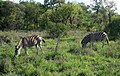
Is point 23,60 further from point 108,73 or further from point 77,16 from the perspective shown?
point 77,16

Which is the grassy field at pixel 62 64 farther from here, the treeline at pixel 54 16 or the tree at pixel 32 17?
the tree at pixel 32 17

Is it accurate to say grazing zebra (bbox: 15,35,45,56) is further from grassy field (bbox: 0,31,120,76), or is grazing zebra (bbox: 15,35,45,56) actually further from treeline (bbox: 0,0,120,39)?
treeline (bbox: 0,0,120,39)

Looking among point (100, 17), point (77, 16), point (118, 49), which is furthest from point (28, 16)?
point (118, 49)

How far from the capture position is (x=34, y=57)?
56.7ft

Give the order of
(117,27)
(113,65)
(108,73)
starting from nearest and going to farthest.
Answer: (108,73) < (113,65) < (117,27)

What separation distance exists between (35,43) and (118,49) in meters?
5.85

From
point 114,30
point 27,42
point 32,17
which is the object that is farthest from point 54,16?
point 27,42

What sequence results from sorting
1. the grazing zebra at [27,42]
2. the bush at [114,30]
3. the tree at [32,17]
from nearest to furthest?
1. the grazing zebra at [27,42]
2. the bush at [114,30]
3. the tree at [32,17]

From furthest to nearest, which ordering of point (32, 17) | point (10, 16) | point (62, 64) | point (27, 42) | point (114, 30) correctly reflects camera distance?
point (32, 17)
point (10, 16)
point (114, 30)
point (27, 42)
point (62, 64)

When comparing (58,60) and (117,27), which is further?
(117,27)

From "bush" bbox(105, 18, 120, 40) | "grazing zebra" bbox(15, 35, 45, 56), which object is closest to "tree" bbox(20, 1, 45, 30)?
"bush" bbox(105, 18, 120, 40)

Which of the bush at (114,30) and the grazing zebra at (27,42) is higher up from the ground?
the grazing zebra at (27,42)

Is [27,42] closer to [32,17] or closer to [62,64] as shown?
[62,64]

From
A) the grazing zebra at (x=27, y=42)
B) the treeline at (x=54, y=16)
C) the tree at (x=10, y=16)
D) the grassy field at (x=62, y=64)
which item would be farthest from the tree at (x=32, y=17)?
the grassy field at (x=62, y=64)
